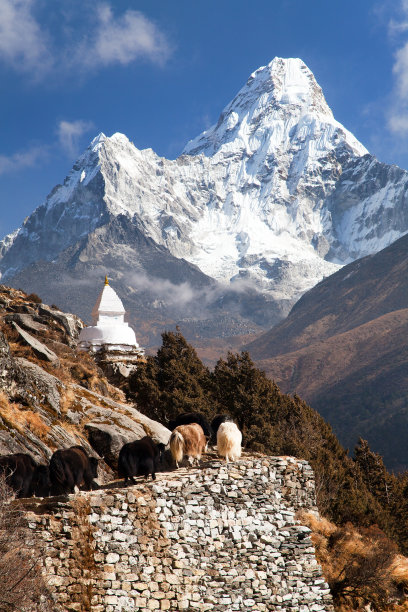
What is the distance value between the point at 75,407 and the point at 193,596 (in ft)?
43.9

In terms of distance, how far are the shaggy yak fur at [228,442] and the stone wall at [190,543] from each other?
4.02 ft

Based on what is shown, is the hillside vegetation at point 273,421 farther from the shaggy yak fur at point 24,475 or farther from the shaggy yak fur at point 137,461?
the shaggy yak fur at point 24,475


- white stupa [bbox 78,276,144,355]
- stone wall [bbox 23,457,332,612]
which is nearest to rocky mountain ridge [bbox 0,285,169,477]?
stone wall [bbox 23,457,332,612]

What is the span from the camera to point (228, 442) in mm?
22453

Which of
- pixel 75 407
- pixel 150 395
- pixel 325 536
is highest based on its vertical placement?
pixel 150 395

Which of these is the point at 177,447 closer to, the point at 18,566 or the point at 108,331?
the point at 18,566

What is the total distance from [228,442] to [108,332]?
36.6m

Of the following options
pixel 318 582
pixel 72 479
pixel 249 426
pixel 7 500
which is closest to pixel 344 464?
pixel 249 426

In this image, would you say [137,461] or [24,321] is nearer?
[137,461]

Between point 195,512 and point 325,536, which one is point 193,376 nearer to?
point 325,536

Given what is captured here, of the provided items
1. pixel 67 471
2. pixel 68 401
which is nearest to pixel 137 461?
pixel 67 471

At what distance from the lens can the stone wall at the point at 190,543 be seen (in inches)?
678

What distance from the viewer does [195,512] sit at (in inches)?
760

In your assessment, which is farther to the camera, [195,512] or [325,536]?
[325,536]
